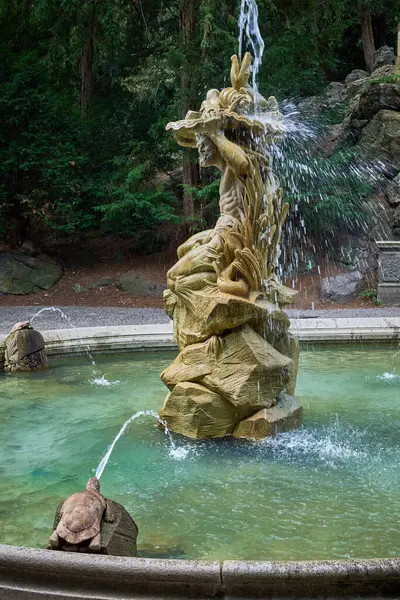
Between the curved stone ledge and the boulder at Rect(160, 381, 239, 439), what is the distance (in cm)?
318

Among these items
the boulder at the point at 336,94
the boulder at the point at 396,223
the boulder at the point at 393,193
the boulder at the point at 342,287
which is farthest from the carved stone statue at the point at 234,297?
the boulder at the point at 336,94

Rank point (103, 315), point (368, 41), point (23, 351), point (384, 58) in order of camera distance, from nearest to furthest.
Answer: point (23, 351)
point (103, 315)
point (384, 58)
point (368, 41)

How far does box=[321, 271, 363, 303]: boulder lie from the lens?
727 inches

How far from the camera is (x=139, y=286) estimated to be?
19703mm

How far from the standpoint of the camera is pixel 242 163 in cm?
650

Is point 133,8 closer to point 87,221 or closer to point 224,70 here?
point 224,70

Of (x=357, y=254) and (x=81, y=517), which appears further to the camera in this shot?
(x=357, y=254)

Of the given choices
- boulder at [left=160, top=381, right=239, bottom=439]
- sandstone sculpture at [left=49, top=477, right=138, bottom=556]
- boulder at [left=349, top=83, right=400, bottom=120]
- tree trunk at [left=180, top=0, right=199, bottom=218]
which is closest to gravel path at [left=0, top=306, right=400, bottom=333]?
tree trunk at [left=180, top=0, right=199, bottom=218]

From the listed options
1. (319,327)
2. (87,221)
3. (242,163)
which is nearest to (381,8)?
(87,221)

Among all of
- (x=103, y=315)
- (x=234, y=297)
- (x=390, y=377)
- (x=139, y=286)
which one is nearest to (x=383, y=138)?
(x=139, y=286)

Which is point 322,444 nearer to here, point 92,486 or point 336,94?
point 92,486

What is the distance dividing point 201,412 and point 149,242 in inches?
638

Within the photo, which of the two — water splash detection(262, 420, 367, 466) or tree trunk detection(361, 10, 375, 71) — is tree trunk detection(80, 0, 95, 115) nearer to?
tree trunk detection(361, 10, 375, 71)

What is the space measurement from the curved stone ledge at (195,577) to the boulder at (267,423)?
10.5ft
